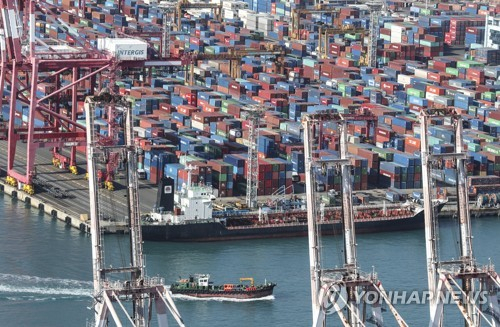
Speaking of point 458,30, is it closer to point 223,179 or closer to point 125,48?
point 125,48

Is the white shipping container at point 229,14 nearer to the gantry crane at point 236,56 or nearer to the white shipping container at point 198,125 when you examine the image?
the gantry crane at point 236,56

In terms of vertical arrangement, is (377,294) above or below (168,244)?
above

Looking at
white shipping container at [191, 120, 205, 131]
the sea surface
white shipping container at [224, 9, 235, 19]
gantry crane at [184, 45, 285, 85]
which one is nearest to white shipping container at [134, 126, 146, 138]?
white shipping container at [191, 120, 205, 131]

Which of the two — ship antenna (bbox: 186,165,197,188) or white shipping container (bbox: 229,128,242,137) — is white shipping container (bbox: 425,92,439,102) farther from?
ship antenna (bbox: 186,165,197,188)

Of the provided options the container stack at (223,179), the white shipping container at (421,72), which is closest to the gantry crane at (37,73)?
the container stack at (223,179)

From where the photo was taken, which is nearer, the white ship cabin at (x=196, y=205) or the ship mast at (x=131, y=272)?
the ship mast at (x=131, y=272)

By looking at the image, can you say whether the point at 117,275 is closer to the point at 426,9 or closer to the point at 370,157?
the point at 370,157

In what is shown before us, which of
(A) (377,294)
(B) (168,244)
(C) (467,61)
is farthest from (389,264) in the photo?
(C) (467,61)

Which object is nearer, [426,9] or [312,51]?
[312,51]
